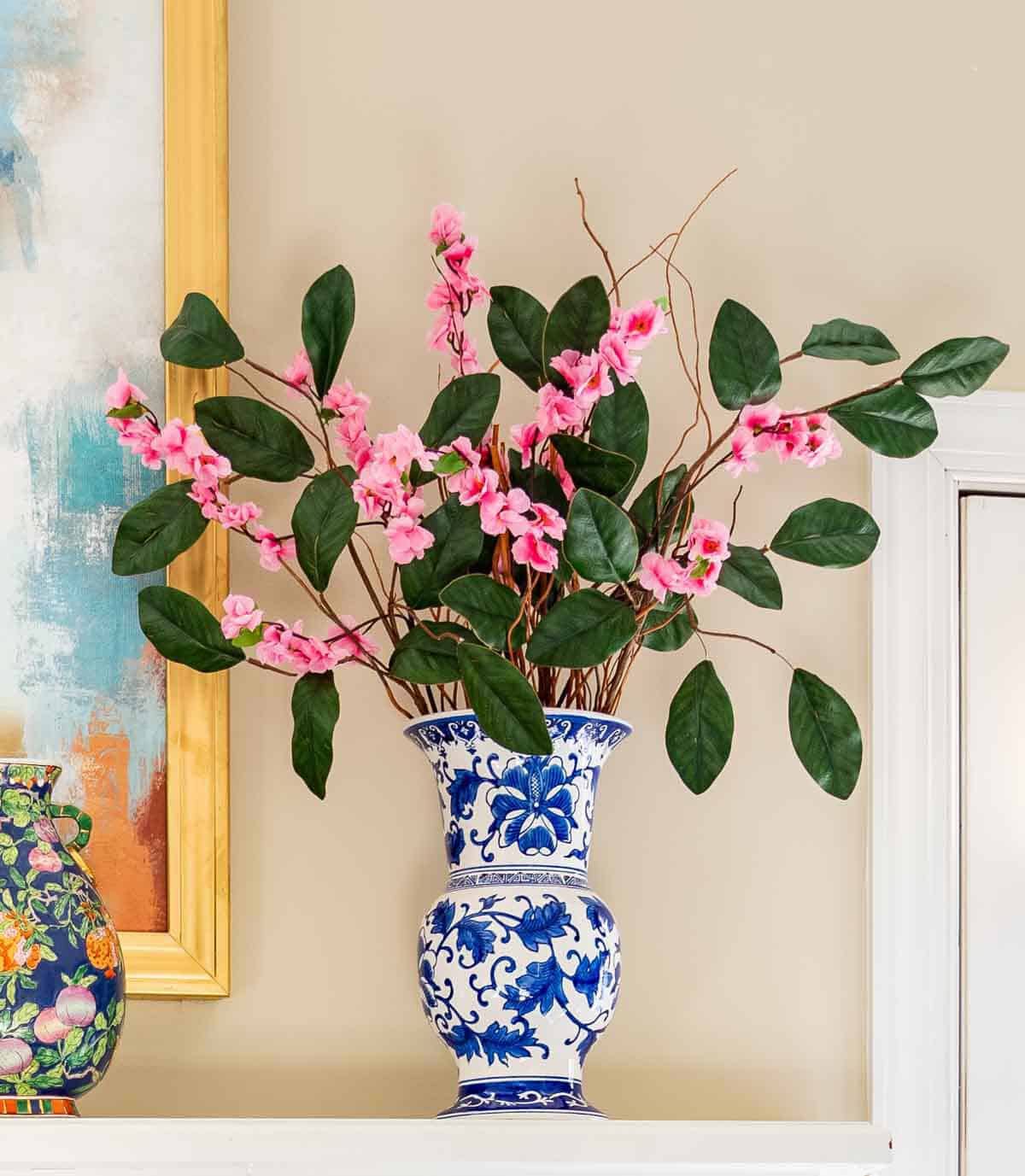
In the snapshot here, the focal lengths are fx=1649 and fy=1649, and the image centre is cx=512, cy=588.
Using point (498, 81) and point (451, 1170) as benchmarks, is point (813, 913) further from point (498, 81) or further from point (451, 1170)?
point (498, 81)

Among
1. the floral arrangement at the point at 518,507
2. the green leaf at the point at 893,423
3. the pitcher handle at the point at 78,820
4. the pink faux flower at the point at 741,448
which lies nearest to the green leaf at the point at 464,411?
the floral arrangement at the point at 518,507

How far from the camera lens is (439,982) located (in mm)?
1339

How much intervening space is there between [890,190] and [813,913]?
0.74 m

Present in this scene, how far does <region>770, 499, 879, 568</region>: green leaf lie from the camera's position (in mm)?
1462

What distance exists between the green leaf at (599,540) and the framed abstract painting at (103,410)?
40cm

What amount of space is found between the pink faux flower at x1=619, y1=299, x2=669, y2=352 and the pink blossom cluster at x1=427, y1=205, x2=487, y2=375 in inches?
7.4

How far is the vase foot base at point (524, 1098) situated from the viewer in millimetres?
1308

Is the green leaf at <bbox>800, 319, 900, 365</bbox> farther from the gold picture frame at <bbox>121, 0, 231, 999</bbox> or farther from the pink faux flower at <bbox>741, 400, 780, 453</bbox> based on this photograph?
the gold picture frame at <bbox>121, 0, 231, 999</bbox>

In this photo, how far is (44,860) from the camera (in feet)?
4.19

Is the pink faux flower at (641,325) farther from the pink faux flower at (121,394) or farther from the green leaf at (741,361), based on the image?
the pink faux flower at (121,394)

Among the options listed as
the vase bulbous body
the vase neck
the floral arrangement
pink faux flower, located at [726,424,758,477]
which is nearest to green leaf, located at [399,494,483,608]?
the floral arrangement

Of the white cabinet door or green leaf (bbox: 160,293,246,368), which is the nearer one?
green leaf (bbox: 160,293,246,368)

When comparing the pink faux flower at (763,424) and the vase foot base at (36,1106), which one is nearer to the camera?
the vase foot base at (36,1106)

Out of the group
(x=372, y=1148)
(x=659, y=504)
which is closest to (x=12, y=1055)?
(x=372, y=1148)
